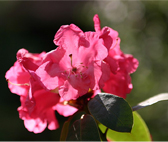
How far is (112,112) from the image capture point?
602 millimetres

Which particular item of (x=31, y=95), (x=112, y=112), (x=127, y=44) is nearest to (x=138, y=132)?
(x=112, y=112)

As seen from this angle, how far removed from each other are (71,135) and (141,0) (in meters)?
2.66

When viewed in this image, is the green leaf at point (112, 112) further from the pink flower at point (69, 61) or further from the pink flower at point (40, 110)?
the pink flower at point (40, 110)

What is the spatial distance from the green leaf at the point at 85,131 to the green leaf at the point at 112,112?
24 mm

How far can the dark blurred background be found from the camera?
280 centimetres

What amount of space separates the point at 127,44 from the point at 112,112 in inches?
101

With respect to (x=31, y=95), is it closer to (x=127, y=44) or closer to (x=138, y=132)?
(x=138, y=132)

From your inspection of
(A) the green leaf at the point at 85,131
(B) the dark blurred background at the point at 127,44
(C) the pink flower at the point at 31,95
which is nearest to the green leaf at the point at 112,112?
(A) the green leaf at the point at 85,131

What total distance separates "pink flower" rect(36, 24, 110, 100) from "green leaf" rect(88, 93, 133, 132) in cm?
4

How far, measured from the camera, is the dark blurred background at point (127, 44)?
2.80 metres

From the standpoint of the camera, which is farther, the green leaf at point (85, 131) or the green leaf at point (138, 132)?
the green leaf at point (138, 132)

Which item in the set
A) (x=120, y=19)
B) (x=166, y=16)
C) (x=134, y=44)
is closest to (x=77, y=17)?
(x=120, y=19)

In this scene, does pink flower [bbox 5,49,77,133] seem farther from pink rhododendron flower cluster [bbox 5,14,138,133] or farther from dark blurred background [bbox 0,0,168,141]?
dark blurred background [bbox 0,0,168,141]

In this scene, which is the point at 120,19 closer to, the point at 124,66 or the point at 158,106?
the point at 158,106
